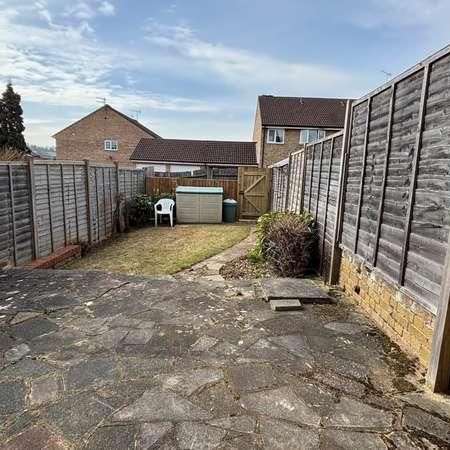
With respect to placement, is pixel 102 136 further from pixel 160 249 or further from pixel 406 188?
pixel 406 188

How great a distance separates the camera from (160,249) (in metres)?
7.93

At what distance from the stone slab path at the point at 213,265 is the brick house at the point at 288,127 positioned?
1380cm

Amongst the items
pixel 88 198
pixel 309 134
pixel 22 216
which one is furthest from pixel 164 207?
pixel 309 134

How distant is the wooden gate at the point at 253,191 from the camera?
508 inches

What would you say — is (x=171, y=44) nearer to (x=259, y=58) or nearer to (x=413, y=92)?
(x=259, y=58)

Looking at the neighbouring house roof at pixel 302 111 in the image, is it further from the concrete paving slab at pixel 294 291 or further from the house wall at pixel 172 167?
the concrete paving slab at pixel 294 291

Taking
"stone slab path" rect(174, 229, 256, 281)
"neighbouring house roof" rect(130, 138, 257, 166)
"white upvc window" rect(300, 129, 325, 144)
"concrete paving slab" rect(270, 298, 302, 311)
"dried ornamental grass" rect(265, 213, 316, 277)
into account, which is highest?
"white upvc window" rect(300, 129, 325, 144)

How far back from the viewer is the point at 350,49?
777 cm

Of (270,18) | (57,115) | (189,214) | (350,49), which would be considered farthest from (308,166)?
(57,115)

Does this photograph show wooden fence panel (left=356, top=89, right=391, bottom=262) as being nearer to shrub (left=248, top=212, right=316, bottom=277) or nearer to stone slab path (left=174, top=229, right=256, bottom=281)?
shrub (left=248, top=212, right=316, bottom=277)

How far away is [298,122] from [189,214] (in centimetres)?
1272

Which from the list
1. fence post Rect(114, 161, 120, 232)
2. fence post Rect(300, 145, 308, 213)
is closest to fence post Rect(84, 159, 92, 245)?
fence post Rect(114, 161, 120, 232)

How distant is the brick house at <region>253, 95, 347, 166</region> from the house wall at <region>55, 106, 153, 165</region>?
1182 centimetres

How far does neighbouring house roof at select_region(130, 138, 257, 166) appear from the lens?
22781 mm
